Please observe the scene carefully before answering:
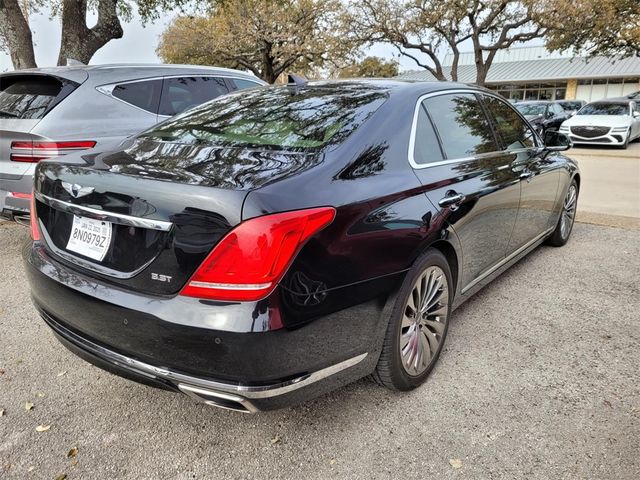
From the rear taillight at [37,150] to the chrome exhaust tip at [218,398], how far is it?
10.1ft

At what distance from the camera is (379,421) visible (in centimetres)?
232

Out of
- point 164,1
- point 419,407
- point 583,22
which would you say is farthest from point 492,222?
point 583,22

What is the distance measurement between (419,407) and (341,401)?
396mm

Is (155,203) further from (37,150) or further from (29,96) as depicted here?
(29,96)

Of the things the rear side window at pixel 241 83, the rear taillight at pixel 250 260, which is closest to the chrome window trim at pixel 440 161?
the rear taillight at pixel 250 260

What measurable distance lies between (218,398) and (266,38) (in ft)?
84.1

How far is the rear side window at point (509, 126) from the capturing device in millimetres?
3523

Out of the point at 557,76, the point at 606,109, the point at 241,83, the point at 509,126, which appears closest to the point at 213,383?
the point at 509,126

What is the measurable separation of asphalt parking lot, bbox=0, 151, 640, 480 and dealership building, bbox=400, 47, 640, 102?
39.2 meters

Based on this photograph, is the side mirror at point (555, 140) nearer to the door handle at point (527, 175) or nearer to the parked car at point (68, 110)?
the door handle at point (527, 175)

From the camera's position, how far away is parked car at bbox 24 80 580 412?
1706 mm

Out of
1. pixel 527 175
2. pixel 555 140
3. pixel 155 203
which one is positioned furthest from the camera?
pixel 555 140

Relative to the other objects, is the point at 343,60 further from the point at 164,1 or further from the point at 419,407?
the point at 419,407

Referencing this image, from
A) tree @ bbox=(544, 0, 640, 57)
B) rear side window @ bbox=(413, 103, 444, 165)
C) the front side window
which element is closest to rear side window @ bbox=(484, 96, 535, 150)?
rear side window @ bbox=(413, 103, 444, 165)
